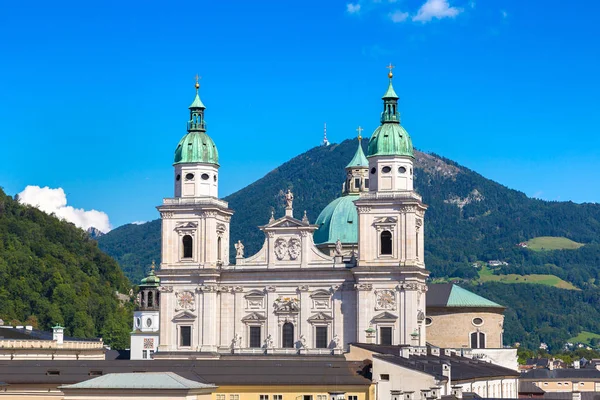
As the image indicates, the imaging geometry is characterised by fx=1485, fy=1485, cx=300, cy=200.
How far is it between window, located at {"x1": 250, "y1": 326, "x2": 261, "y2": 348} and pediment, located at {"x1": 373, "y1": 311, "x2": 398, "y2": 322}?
1019 cm

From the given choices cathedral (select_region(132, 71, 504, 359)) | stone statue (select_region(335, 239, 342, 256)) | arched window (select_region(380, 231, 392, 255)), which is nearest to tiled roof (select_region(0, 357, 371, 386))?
cathedral (select_region(132, 71, 504, 359))

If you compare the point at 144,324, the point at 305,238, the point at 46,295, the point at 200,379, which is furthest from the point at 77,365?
the point at 46,295

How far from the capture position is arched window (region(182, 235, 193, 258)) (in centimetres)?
12025

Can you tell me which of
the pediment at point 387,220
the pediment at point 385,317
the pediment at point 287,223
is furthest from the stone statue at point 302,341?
the pediment at point 387,220

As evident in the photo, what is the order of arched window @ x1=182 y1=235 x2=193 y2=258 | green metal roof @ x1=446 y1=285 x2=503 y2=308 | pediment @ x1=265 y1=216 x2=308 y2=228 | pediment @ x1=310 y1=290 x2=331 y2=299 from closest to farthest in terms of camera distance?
pediment @ x1=310 y1=290 x2=331 y2=299
pediment @ x1=265 y1=216 x2=308 y2=228
arched window @ x1=182 y1=235 x2=193 y2=258
green metal roof @ x1=446 y1=285 x2=503 y2=308

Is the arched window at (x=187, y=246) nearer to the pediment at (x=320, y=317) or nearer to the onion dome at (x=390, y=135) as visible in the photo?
the pediment at (x=320, y=317)

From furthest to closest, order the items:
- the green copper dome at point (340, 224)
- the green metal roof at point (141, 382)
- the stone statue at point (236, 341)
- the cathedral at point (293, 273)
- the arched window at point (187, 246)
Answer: the green copper dome at point (340, 224) < the arched window at point (187, 246) < the stone statue at point (236, 341) < the cathedral at point (293, 273) < the green metal roof at point (141, 382)

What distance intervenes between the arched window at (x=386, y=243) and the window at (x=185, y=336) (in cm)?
1690

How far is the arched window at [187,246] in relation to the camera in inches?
4734

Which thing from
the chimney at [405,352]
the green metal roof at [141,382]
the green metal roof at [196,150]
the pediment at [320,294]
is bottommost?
the green metal roof at [141,382]

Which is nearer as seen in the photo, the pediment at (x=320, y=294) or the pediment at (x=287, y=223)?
the pediment at (x=320, y=294)

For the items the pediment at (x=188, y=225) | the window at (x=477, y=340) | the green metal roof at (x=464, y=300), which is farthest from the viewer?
the green metal roof at (x=464, y=300)

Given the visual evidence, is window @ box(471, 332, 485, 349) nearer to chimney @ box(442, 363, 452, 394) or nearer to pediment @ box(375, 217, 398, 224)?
pediment @ box(375, 217, 398, 224)

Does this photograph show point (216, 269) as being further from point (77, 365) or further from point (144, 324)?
point (144, 324)
